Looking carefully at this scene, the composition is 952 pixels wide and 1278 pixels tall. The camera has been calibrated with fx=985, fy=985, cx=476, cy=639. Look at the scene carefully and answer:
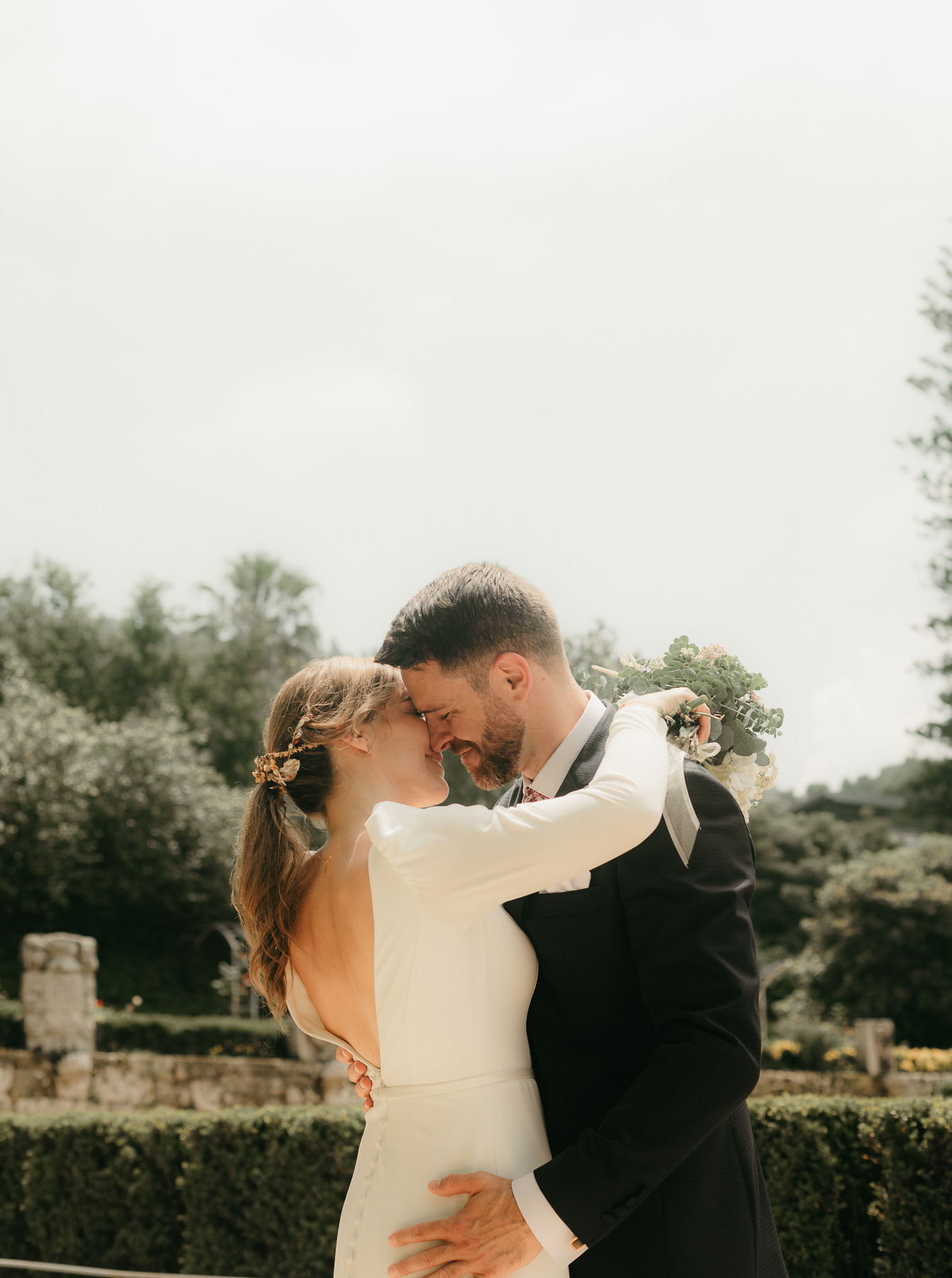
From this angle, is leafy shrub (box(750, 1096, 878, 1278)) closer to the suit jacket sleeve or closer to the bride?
the bride

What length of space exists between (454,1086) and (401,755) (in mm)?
793

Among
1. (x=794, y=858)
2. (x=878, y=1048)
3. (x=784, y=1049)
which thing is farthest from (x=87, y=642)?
(x=878, y=1048)

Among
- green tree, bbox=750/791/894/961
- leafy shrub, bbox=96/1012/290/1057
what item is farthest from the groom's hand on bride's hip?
green tree, bbox=750/791/894/961

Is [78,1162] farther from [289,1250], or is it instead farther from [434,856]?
[434,856]

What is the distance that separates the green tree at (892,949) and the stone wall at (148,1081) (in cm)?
953

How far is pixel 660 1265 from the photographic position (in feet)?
6.26

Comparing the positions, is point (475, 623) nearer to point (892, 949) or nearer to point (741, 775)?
point (741, 775)

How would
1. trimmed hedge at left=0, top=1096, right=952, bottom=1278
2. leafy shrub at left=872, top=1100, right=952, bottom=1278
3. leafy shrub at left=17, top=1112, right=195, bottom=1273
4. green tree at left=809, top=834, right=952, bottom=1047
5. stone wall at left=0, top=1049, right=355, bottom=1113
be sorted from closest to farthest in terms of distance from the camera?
1. leafy shrub at left=872, top=1100, right=952, bottom=1278
2. trimmed hedge at left=0, top=1096, right=952, bottom=1278
3. leafy shrub at left=17, top=1112, right=195, bottom=1273
4. stone wall at left=0, top=1049, right=355, bottom=1113
5. green tree at left=809, top=834, right=952, bottom=1047

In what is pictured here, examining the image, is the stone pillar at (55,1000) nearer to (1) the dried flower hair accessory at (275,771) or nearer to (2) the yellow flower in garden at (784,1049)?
(2) the yellow flower in garden at (784,1049)

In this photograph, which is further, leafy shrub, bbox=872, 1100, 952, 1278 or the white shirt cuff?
leafy shrub, bbox=872, 1100, 952, 1278

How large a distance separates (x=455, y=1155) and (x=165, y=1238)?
5183mm

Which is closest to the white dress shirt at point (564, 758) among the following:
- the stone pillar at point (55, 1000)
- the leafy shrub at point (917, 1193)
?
the leafy shrub at point (917, 1193)

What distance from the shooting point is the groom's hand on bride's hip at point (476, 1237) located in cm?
185

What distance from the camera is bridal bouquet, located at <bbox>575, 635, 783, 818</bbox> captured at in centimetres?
227
